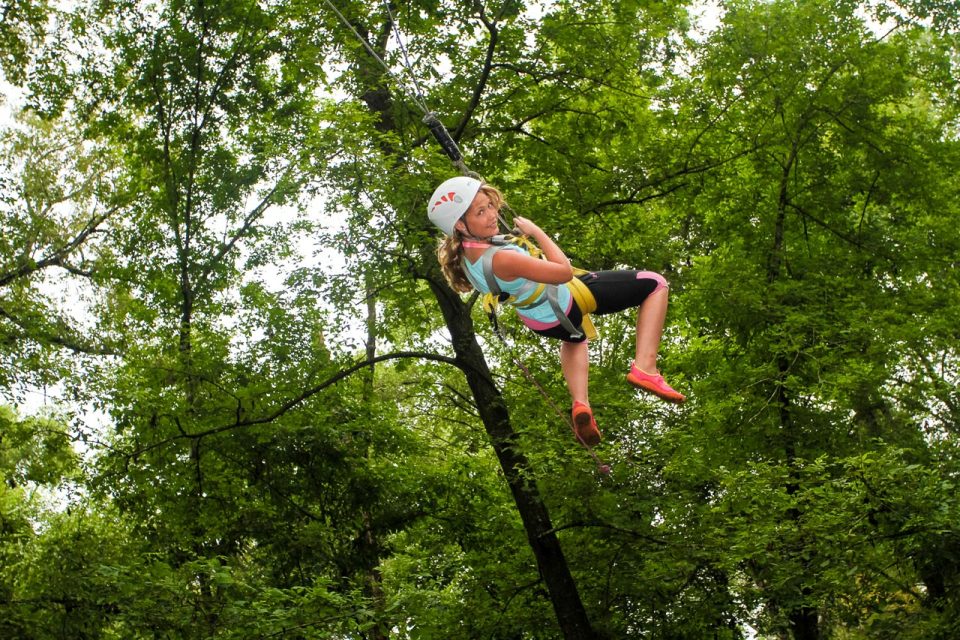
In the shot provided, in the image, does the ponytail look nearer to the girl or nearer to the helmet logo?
the girl

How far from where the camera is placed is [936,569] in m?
10.1

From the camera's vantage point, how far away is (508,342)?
11.1 metres

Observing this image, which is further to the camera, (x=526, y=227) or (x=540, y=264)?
(x=526, y=227)

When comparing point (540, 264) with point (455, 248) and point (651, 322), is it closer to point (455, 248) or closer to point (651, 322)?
point (455, 248)

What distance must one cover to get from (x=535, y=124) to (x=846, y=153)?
395cm

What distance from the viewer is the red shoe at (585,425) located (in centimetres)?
452

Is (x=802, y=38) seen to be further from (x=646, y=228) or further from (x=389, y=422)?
(x=389, y=422)

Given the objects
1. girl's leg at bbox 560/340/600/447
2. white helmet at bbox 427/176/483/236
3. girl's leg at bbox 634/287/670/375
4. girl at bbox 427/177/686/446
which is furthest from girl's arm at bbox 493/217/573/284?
girl's leg at bbox 560/340/600/447

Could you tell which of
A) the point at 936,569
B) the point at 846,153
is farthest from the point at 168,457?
the point at 846,153

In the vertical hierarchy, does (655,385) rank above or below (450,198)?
below

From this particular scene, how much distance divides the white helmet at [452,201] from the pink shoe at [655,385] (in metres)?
0.99

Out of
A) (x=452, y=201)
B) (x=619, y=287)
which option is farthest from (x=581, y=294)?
(x=452, y=201)

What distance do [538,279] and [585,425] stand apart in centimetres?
66

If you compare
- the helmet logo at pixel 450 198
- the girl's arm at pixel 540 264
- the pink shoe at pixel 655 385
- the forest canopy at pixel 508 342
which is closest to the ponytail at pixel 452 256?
the helmet logo at pixel 450 198
